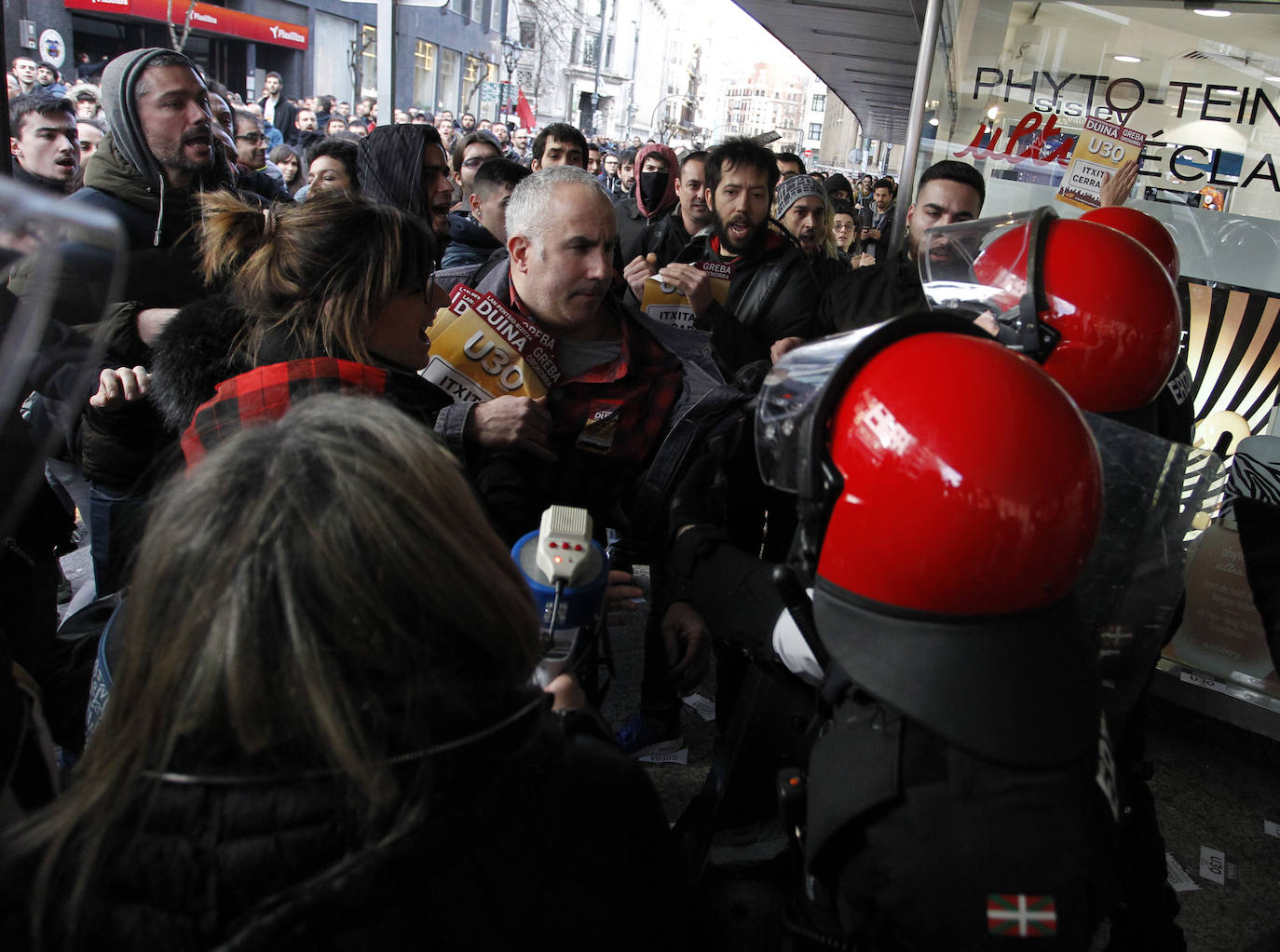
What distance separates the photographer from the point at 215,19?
78.4 feet

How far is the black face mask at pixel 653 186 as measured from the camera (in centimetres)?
548

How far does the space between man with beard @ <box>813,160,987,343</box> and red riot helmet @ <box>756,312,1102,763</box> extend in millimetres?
2441

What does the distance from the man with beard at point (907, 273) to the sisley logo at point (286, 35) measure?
27.4 m

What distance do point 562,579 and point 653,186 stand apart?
4.60 metres

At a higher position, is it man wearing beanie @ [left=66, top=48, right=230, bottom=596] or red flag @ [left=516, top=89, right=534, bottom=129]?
red flag @ [left=516, top=89, right=534, bottom=129]

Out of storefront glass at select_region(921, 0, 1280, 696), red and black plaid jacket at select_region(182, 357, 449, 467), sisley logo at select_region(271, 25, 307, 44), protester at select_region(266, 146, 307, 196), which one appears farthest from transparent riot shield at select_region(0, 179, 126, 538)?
sisley logo at select_region(271, 25, 307, 44)

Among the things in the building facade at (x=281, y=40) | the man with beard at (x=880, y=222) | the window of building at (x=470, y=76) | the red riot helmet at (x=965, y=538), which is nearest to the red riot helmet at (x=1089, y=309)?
the red riot helmet at (x=965, y=538)

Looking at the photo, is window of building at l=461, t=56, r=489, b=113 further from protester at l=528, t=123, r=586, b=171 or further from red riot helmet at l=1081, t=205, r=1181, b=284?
red riot helmet at l=1081, t=205, r=1181, b=284

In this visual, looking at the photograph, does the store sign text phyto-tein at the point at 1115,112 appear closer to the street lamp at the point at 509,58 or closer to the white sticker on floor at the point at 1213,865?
the white sticker on floor at the point at 1213,865

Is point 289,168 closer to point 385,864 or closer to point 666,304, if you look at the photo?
point 666,304

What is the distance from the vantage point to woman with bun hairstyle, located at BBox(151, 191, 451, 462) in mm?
1843

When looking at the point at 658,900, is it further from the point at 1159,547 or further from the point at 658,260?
the point at 658,260

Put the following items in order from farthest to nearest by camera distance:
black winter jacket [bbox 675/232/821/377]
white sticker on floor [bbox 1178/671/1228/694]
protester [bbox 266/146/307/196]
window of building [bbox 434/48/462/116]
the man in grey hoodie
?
window of building [bbox 434/48/462/116] < protester [bbox 266/146/307/196] < black winter jacket [bbox 675/232/821/377] < white sticker on floor [bbox 1178/671/1228/694] < the man in grey hoodie

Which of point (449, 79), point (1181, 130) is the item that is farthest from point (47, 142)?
point (449, 79)
